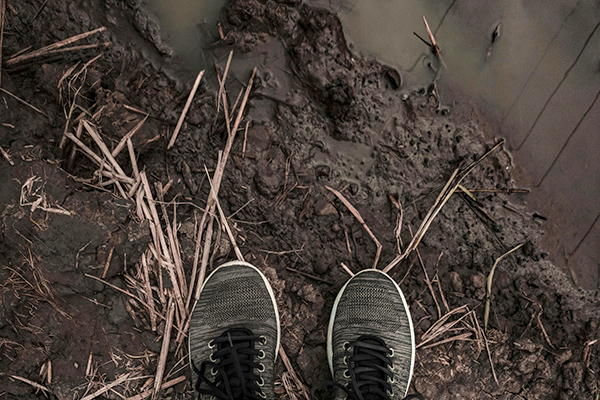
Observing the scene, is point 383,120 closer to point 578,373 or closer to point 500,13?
point 500,13

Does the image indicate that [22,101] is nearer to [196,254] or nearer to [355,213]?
[196,254]

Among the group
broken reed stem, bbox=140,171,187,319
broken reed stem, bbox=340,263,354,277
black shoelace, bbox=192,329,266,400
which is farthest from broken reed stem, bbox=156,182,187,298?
broken reed stem, bbox=340,263,354,277

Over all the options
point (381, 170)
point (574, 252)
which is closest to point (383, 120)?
point (381, 170)

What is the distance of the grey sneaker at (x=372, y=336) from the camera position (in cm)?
196

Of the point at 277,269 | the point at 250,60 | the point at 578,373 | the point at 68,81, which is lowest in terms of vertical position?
the point at 277,269

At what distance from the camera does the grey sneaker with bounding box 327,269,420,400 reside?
1.96m

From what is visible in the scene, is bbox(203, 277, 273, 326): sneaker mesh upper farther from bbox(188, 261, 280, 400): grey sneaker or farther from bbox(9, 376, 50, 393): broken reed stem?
bbox(9, 376, 50, 393): broken reed stem

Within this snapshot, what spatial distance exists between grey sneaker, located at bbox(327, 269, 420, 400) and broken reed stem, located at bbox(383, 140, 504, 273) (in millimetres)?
155

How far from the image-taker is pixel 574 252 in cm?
214

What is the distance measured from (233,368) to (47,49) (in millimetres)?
1912

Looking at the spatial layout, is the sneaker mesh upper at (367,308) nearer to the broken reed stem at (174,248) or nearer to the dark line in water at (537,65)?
the broken reed stem at (174,248)

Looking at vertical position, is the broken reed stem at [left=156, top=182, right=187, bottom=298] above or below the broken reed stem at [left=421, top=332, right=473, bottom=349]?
below

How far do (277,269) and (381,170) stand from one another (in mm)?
792

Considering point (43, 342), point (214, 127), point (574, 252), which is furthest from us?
point (574, 252)
